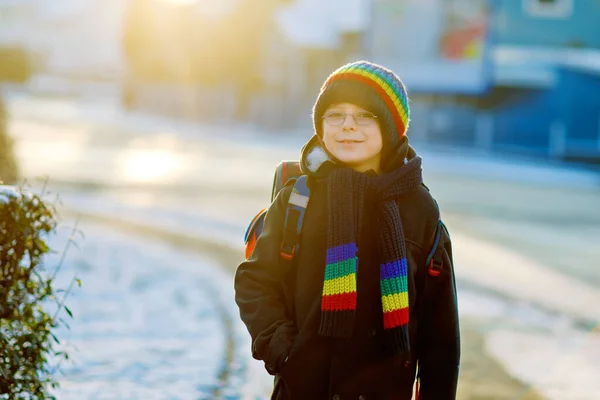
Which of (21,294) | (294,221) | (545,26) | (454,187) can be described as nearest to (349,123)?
(294,221)

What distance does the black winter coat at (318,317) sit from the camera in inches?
103

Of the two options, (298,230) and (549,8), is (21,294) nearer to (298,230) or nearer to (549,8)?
(298,230)

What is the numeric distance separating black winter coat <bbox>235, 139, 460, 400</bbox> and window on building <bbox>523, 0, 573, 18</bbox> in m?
27.2

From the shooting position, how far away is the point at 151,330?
19.4 feet

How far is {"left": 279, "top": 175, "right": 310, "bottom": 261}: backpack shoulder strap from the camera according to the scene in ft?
8.61

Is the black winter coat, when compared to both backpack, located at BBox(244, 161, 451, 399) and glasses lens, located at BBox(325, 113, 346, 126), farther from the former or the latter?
glasses lens, located at BBox(325, 113, 346, 126)

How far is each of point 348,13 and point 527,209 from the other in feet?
72.0

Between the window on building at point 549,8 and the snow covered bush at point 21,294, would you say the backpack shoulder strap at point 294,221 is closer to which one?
the snow covered bush at point 21,294

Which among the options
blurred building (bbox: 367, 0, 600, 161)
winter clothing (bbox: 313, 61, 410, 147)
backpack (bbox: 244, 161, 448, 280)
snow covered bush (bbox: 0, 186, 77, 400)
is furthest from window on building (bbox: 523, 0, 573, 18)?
backpack (bbox: 244, 161, 448, 280)

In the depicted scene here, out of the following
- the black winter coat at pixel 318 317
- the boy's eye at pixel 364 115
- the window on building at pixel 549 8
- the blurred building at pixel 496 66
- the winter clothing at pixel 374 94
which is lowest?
the black winter coat at pixel 318 317

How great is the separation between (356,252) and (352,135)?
1.18 feet

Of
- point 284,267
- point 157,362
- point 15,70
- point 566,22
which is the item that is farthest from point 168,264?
point 15,70

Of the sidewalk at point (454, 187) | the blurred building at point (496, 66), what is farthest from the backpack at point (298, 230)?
the blurred building at point (496, 66)

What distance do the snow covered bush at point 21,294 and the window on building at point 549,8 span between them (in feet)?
88.5
